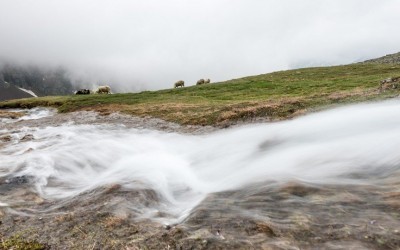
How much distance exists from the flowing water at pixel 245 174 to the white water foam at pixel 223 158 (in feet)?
0.16

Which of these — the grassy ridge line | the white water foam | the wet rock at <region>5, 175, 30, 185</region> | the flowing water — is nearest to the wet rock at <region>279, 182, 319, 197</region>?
the flowing water

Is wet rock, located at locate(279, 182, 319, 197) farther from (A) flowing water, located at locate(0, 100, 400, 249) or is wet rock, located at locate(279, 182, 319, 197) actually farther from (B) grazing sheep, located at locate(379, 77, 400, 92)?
(B) grazing sheep, located at locate(379, 77, 400, 92)

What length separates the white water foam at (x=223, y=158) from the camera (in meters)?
12.4

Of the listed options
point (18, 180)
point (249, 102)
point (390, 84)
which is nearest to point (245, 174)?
point (18, 180)

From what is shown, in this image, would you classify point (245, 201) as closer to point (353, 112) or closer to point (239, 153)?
point (239, 153)

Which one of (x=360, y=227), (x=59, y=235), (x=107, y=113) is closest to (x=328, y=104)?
(x=360, y=227)

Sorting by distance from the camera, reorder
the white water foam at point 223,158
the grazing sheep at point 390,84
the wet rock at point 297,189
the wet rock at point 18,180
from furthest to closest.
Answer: the grazing sheep at point 390,84 < the wet rock at point 18,180 < the white water foam at point 223,158 < the wet rock at point 297,189

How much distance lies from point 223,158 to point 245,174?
11.8 feet

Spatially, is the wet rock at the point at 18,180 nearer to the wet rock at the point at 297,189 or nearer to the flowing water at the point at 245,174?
the flowing water at the point at 245,174

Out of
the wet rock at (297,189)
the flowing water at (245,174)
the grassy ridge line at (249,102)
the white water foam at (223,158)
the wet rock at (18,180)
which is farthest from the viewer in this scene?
the grassy ridge line at (249,102)

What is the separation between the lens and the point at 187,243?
8.07m

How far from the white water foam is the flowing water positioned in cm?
5

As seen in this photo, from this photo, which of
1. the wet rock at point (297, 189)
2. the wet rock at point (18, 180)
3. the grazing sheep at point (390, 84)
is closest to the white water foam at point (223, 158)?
the wet rock at point (18, 180)

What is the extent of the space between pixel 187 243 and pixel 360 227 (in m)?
3.88
